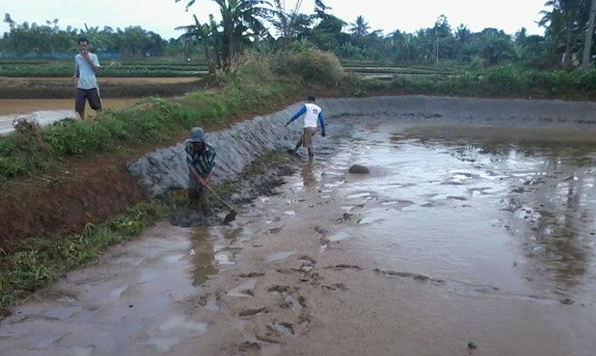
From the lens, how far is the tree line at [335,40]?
25.3 meters

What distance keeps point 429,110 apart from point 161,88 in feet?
45.0

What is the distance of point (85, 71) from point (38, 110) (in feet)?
33.9

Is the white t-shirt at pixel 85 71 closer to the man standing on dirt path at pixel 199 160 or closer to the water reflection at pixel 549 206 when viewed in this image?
the man standing on dirt path at pixel 199 160

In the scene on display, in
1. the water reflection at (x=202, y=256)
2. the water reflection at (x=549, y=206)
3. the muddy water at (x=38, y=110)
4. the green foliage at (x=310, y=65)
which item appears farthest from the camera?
the green foliage at (x=310, y=65)

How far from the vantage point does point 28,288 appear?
5.43m

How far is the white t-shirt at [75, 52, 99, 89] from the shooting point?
31.8 feet

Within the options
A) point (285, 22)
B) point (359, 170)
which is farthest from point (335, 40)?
point (359, 170)

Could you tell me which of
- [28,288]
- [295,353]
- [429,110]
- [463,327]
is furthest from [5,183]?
[429,110]

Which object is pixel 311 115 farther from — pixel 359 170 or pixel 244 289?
pixel 244 289

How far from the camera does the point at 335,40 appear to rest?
40.8 meters

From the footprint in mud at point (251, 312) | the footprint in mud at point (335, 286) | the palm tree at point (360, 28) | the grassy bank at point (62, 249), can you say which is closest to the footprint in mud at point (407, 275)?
the footprint in mud at point (335, 286)

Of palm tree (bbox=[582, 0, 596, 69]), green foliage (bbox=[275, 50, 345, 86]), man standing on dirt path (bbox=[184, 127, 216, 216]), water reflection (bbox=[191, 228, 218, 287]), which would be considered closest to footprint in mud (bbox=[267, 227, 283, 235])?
water reflection (bbox=[191, 228, 218, 287])

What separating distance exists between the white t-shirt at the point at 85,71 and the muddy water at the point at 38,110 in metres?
4.62

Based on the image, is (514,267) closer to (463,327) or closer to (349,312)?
(463,327)
